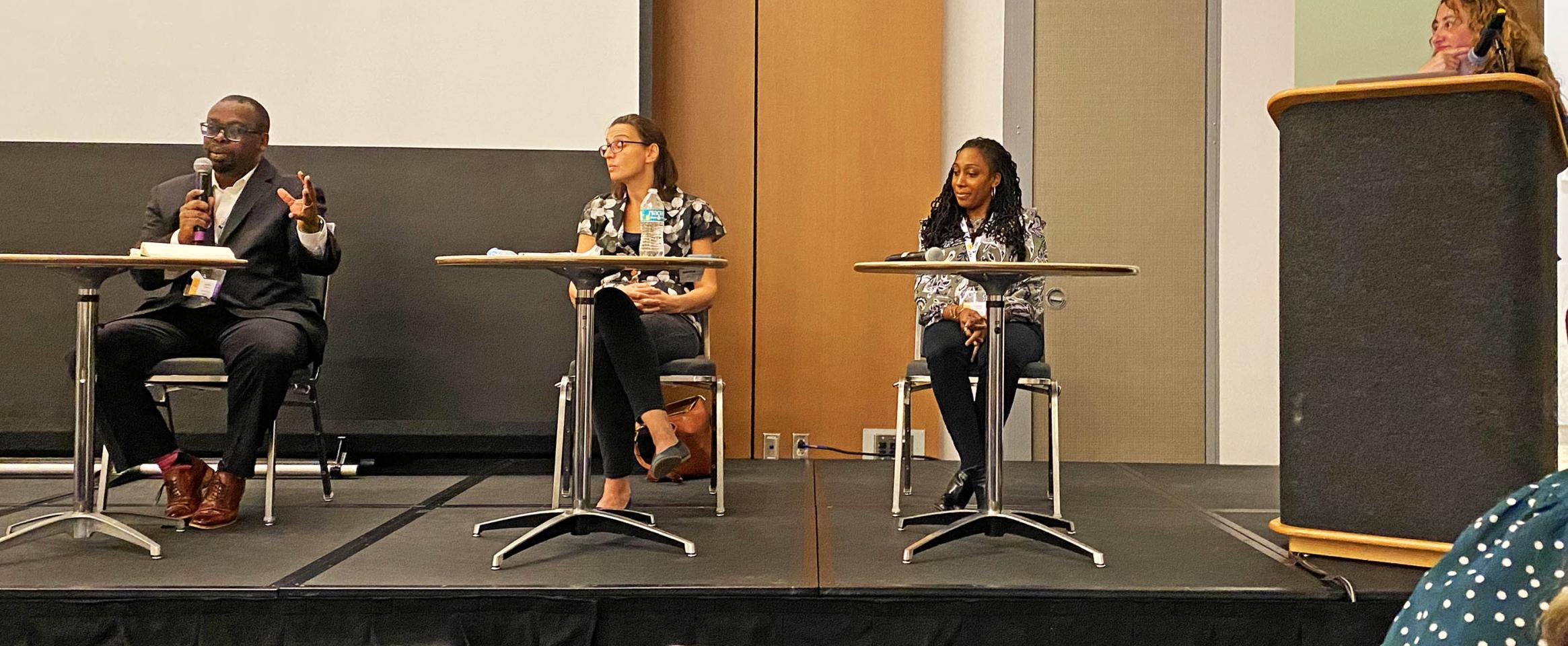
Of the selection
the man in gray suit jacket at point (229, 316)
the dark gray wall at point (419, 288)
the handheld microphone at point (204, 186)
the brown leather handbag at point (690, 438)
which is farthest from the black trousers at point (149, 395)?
the dark gray wall at point (419, 288)

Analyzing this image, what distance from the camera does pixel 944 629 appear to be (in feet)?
6.84

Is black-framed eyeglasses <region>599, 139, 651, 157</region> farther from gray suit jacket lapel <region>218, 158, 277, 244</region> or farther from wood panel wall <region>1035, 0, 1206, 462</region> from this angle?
wood panel wall <region>1035, 0, 1206, 462</region>

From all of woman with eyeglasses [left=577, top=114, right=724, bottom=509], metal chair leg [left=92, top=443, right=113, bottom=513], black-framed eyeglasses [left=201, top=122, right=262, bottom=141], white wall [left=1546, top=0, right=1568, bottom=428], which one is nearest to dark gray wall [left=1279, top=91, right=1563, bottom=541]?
woman with eyeglasses [left=577, top=114, right=724, bottom=509]

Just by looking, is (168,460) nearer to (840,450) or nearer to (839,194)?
(840,450)

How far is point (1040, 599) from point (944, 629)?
0.18 meters

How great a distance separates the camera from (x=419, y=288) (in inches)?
164

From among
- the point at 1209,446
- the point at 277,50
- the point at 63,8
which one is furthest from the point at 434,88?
the point at 1209,446

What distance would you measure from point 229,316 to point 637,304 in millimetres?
1046

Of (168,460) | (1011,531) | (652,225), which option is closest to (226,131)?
(168,460)

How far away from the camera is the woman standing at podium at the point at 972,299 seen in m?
3.02

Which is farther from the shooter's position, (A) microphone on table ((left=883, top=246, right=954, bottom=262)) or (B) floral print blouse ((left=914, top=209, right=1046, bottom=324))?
(B) floral print blouse ((left=914, top=209, right=1046, bottom=324))

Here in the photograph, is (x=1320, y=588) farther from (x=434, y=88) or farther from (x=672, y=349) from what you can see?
(x=434, y=88)

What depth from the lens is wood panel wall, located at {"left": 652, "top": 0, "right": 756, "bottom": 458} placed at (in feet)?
14.5

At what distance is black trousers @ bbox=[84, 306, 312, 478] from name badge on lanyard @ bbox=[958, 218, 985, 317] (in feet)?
5.55
